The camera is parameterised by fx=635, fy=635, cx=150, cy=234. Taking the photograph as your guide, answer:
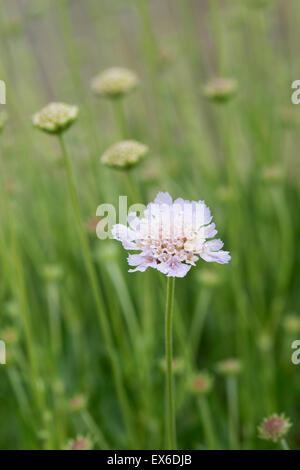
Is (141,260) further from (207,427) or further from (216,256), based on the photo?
(207,427)

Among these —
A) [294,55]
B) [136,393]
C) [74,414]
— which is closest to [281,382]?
[136,393]

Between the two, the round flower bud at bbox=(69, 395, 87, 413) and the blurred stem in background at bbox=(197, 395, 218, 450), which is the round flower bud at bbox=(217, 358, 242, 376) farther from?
the round flower bud at bbox=(69, 395, 87, 413)

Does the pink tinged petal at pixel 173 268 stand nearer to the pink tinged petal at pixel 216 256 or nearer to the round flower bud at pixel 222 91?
the pink tinged petal at pixel 216 256

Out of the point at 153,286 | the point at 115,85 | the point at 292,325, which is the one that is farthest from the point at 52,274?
the point at 292,325

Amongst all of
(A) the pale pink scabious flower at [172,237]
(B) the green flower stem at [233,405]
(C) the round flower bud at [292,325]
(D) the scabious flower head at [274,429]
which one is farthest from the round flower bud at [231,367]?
(A) the pale pink scabious flower at [172,237]

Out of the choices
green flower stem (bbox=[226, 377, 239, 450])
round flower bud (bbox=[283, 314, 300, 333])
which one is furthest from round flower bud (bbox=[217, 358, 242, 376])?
round flower bud (bbox=[283, 314, 300, 333])

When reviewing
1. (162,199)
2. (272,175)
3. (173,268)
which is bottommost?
(173,268)

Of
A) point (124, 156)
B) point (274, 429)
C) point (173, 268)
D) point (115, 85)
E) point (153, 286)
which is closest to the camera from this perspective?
point (173, 268)

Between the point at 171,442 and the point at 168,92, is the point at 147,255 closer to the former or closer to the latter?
the point at 171,442
